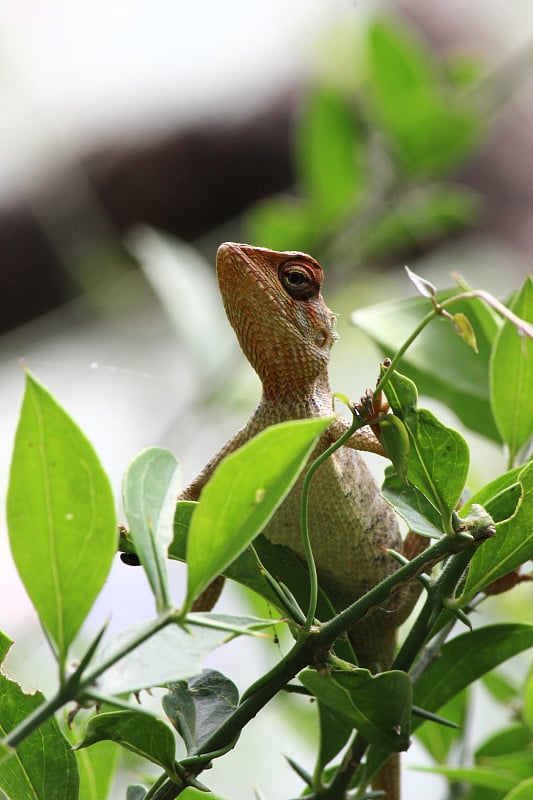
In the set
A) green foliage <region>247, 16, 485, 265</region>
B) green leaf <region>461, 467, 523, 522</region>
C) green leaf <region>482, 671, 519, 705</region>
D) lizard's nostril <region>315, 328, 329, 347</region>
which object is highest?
green foliage <region>247, 16, 485, 265</region>

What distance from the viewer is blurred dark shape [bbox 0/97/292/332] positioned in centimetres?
361

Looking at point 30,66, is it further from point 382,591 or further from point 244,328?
point 382,591

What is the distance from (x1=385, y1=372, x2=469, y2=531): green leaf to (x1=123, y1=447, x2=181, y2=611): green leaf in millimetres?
158

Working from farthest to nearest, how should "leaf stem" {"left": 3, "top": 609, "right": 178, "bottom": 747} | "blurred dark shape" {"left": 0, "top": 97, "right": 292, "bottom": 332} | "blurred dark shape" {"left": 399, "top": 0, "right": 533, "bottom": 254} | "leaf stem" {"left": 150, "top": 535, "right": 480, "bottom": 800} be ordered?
"blurred dark shape" {"left": 399, "top": 0, "right": 533, "bottom": 254} → "blurred dark shape" {"left": 0, "top": 97, "right": 292, "bottom": 332} → "leaf stem" {"left": 150, "top": 535, "right": 480, "bottom": 800} → "leaf stem" {"left": 3, "top": 609, "right": 178, "bottom": 747}

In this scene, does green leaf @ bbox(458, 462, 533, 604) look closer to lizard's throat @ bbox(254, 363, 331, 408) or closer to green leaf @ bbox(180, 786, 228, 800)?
green leaf @ bbox(180, 786, 228, 800)

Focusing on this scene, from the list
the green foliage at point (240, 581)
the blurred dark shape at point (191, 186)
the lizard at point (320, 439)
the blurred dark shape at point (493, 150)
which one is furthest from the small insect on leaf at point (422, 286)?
the blurred dark shape at point (493, 150)

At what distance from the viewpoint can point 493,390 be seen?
2.86ft

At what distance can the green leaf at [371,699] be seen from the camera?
61 centimetres

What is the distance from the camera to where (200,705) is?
0.67 metres

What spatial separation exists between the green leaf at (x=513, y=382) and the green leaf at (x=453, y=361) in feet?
0.35

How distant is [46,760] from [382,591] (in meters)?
0.27

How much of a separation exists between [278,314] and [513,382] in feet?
1.06

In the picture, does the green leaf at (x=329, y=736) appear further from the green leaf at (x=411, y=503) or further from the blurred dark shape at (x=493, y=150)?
the blurred dark shape at (x=493, y=150)

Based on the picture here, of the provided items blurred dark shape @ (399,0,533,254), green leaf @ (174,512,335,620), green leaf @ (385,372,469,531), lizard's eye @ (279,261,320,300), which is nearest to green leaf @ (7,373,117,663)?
green leaf @ (174,512,335,620)
